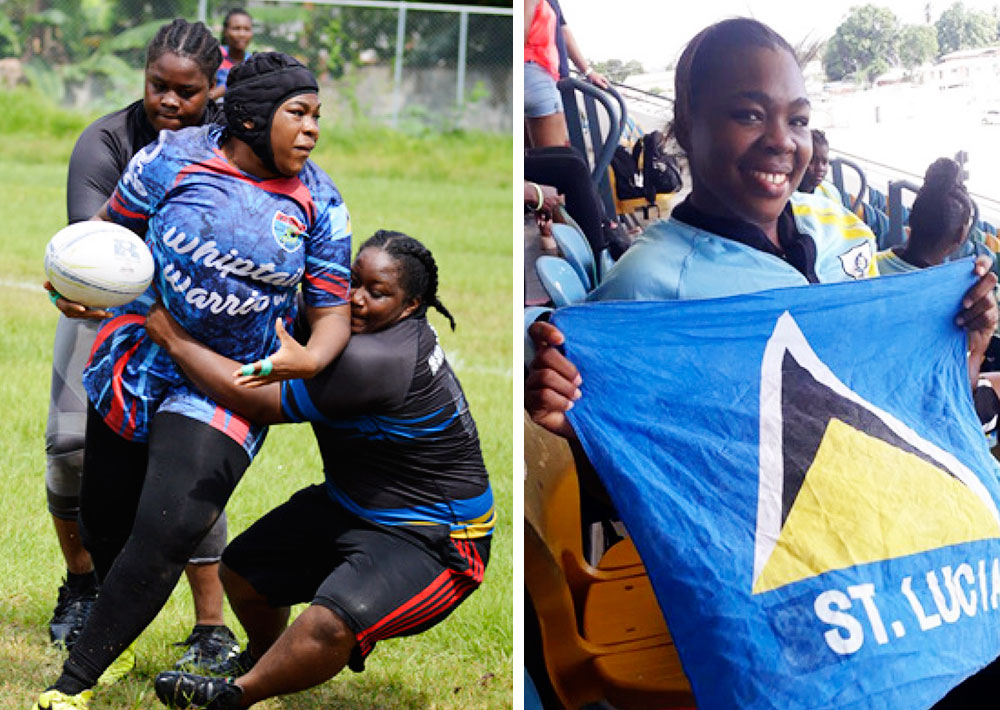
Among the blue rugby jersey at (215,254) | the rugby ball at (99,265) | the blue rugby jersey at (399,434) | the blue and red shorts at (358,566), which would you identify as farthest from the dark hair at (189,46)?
the blue and red shorts at (358,566)

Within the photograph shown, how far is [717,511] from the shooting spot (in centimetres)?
391

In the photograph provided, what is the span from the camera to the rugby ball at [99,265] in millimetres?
3727

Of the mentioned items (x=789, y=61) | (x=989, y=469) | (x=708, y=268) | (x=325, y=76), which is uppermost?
(x=789, y=61)

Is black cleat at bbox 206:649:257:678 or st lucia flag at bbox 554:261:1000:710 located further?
black cleat at bbox 206:649:257:678

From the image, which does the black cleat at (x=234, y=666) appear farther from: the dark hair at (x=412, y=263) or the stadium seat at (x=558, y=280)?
the stadium seat at (x=558, y=280)

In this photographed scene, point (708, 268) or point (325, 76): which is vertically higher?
point (708, 268)

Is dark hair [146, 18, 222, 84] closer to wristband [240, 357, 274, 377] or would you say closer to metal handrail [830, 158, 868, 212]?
wristband [240, 357, 274, 377]

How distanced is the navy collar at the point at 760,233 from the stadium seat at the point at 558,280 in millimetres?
331

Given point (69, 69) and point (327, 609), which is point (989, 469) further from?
point (69, 69)

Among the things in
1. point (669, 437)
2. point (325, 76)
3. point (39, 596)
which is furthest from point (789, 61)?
point (325, 76)

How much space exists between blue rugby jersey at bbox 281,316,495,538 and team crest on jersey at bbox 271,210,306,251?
1.01ft

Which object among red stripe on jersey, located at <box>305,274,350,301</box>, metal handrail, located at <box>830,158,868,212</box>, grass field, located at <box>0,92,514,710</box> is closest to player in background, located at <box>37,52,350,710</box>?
red stripe on jersey, located at <box>305,274,350,301</box>

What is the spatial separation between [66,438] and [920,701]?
276cm

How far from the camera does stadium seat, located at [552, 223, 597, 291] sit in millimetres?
4000
